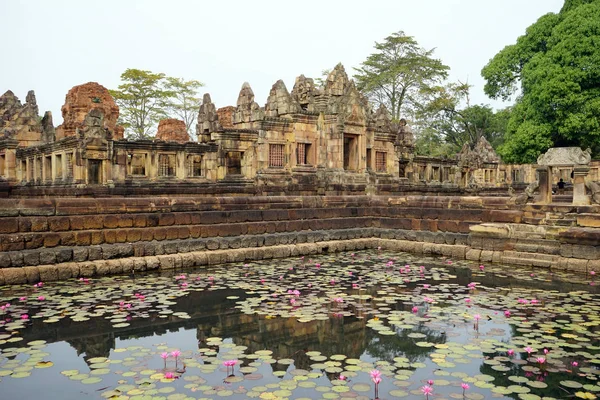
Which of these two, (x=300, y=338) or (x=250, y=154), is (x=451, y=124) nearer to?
(x=250, y=154)

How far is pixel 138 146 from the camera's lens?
70.8 ft

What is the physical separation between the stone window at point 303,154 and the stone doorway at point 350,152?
1.86 metres

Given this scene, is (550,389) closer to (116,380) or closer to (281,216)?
(116,380)

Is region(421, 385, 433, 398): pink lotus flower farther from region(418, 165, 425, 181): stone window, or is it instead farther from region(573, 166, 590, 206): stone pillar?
region(418, 165, 425, 181): stone window

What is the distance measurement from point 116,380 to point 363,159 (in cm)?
2067

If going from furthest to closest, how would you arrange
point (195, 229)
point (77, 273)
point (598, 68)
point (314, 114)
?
point (598, 68) < point (314, 114) < point (195, 229) < point (77, 273)

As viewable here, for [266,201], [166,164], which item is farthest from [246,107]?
[266,201]

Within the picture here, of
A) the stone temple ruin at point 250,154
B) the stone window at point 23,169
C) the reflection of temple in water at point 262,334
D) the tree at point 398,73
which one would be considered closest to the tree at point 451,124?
the tree at point 398,73

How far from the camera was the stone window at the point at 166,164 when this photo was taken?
22125mm

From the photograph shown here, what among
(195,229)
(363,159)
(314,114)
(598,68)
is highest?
(598,68)

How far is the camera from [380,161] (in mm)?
26812

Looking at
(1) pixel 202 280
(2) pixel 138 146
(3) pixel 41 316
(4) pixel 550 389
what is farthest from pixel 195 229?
(2) pixel 138 146

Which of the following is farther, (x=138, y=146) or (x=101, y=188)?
(x=138, y=146)

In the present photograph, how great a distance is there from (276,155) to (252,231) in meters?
11.4
